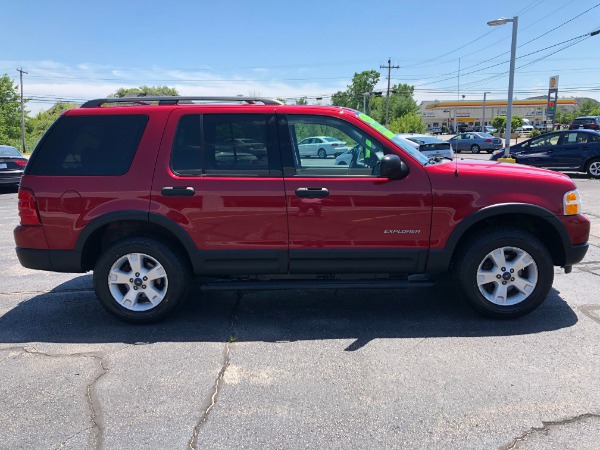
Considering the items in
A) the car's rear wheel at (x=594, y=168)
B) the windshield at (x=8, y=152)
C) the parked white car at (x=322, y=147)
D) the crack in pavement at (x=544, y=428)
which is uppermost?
the parked white car at (x=322, y=147)

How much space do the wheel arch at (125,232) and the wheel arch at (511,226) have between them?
220cm

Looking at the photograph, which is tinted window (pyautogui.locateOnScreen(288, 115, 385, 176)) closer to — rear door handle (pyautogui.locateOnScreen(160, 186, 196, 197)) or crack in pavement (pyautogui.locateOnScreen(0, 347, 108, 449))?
rear door handle (pyautogui.locateOnScreen(160, 186, 196, 197))

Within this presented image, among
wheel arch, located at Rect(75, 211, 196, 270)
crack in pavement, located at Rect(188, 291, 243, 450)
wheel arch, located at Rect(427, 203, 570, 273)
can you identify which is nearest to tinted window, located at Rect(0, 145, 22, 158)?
wheel arch, located at Rect(75, 211, 196, 270)

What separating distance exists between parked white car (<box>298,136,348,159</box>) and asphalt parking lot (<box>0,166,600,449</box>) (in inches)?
59.2

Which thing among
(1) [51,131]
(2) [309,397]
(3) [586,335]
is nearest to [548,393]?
(3) [586,335]

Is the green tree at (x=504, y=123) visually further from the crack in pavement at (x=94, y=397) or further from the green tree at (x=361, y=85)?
the crack in pavement at (x=94, y=397)

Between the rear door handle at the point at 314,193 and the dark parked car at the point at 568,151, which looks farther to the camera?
the dark parked car at the point at 568,151

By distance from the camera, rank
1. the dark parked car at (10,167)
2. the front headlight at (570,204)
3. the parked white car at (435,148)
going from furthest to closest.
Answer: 1. the dark parked car at (10,167)
2. the parked white car at (435,148)
3. the front headlight at (570,204)

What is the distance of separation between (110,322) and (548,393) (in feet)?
12.0

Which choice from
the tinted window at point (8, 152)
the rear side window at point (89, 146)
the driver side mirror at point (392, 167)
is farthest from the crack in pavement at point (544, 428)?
the tinted window at point (8, 152)

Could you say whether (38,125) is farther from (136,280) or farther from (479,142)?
(136,280)

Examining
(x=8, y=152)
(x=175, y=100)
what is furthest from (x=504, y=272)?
(x=8, y=152)

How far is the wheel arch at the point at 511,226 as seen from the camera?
4.19 m

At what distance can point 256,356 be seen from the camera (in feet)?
12.6
